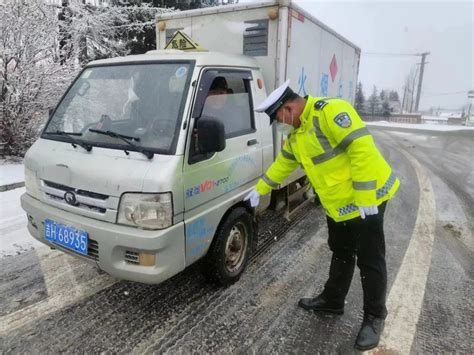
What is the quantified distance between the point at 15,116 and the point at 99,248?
6144 millimetres

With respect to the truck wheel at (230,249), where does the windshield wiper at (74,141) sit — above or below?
above

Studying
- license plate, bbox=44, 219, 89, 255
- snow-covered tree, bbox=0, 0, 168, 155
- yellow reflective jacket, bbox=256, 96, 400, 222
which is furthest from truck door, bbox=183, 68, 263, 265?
snow-covered tree, bbox=0, 0, 168, 155

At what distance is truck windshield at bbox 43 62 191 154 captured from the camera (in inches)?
107

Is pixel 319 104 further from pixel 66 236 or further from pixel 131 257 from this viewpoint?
pixel 66 236

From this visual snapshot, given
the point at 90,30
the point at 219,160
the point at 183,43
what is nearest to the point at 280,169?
the point at 219,160

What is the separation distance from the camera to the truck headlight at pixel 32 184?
2.95 meters

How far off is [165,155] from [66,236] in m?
0.99

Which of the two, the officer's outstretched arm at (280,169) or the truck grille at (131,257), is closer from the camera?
the truck grille at (131,257)

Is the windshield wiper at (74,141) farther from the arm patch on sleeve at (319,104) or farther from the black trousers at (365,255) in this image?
the black trousers at (365,255)

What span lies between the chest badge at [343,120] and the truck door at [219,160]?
0.95 m

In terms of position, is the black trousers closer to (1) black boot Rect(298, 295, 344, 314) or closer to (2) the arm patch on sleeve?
(1) black boot Rect(298, 295, 344, 314)

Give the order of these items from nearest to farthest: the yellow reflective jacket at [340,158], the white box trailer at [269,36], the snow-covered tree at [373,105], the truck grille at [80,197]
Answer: the yellow reflective jacket at [340,158]
the truck grille at [80,197]
the white box trailer at [269,36]
the snow-covered tree at [373,105]

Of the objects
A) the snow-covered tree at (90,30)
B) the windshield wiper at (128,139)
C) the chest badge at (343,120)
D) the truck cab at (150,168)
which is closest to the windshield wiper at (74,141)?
the truck cab at (150,168)

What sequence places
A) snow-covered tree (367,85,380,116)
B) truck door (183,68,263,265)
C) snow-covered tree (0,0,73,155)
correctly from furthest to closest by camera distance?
snow-covered tree (367,85,380,116) → snow-covered tree (0,0,73,155) → truck door (183,68,263,265)
